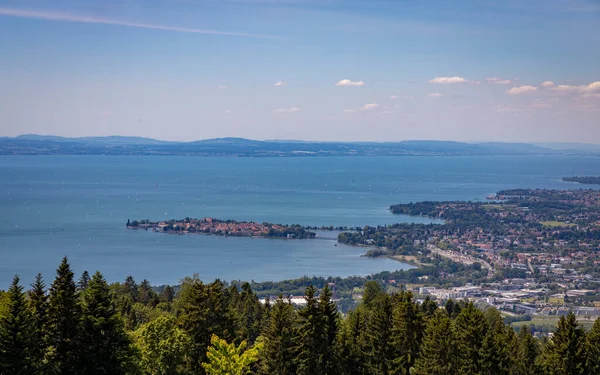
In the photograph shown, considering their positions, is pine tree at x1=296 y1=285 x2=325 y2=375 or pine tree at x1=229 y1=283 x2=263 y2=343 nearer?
pine tree at x1=296 y1=285 x2=325 y2=375

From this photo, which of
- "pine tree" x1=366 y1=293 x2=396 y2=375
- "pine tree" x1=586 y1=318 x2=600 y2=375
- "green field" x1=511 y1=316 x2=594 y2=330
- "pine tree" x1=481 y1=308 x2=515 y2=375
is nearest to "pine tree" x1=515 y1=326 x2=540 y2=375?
"pine tree" x1=586 y1=318 x2=600 y2=375

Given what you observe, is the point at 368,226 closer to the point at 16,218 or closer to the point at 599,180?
the point at 16,218

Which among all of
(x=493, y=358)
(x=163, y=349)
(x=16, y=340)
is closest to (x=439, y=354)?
(x=493, y=358)

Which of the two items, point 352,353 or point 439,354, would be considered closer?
point 439,354

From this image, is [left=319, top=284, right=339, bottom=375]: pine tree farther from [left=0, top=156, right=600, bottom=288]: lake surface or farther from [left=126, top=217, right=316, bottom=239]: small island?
[left=126, top=217, right=316, bottom=239]: small island

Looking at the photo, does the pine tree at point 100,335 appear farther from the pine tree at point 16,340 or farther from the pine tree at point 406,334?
the pine tree at point 406,334

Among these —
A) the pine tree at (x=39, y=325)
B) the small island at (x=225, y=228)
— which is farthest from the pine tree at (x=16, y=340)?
the small island at (x=225, y=228)

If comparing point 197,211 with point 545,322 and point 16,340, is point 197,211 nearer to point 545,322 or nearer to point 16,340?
point 545,322
